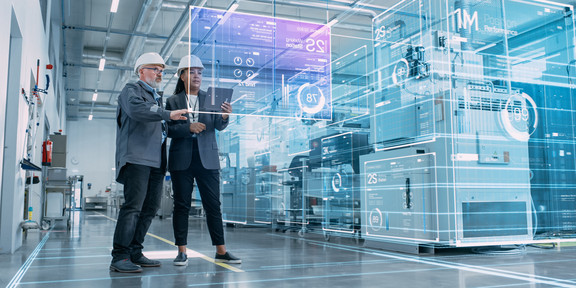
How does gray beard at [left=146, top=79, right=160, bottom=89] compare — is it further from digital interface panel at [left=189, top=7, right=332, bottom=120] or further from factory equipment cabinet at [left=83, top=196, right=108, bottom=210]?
factory equipment cabinet at [left=83, top=196, right=108, bottom=210]

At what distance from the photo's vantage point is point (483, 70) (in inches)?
181

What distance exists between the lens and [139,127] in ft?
10.5

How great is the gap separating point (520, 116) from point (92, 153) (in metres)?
23.7

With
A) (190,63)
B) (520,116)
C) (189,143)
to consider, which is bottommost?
(189,143)

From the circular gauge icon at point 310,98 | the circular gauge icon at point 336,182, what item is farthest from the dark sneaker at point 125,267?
the circular gauge icon at point 336,182

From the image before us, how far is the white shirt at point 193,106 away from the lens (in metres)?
3.53

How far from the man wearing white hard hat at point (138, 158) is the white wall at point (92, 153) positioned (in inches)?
883

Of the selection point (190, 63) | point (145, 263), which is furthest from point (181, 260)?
point (190, 63)

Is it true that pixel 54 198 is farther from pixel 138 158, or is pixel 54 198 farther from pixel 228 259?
pixel 138 158

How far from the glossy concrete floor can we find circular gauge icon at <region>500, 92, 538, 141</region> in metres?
1.12

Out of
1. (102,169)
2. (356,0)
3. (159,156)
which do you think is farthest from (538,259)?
(102,169)

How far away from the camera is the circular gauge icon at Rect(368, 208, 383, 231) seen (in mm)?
4839

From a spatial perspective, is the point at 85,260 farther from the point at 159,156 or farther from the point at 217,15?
the point at 217,15

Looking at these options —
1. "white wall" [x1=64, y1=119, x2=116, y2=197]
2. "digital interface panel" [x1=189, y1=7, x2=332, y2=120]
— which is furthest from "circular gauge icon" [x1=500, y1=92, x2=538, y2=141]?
"white wall" [x1=64, y1=119, x2=116, y2=197]
